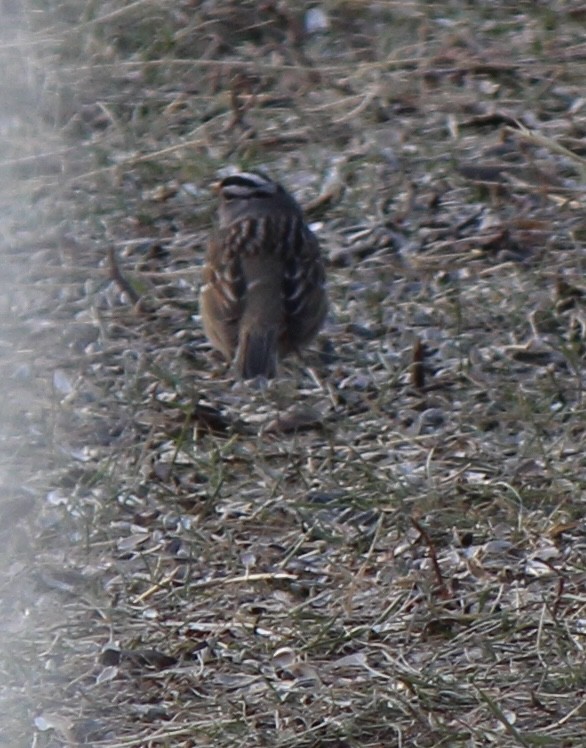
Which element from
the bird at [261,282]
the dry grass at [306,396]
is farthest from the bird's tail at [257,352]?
the dry grass at [306,396]

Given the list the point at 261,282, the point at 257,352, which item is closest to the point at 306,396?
the point at 257,352

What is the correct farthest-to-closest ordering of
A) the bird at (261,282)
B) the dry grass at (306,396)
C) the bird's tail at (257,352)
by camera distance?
1. the bird at (261,282)
2. the bird's tail at (257,352)
3. the dry grass at (306,396)

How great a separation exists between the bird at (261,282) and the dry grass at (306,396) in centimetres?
16

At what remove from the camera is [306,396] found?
5.00 meters

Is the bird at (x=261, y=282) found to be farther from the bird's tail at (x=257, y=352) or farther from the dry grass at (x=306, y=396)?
the dry grass at (x=306, y=396)

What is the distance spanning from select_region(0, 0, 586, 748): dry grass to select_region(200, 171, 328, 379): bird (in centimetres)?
16

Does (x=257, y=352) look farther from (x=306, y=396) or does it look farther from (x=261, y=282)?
(x=261, y=282)

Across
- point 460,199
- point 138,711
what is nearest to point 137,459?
point 138,711

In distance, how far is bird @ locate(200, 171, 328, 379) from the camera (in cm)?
497

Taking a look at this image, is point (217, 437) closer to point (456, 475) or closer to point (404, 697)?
point (456, 475)

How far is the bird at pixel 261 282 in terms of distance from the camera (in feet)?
16.3

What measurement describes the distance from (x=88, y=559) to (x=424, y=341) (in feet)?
4.63

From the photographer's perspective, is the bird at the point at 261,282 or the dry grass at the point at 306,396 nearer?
the dry grass at the point at 306,396

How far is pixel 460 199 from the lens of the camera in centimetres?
597
